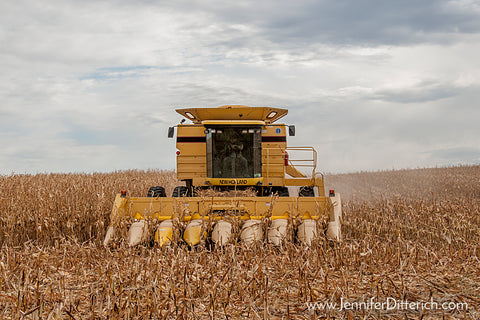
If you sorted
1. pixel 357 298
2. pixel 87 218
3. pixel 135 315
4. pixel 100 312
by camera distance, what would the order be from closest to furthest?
pixel 100 312 → pixel 135 315 → pixel 357 298 → pixel 87 218

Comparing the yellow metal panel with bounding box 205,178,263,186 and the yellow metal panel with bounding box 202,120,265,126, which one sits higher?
the yellow metal panel with bounding box 202,120,265,126

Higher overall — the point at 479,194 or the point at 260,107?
the point at 260,107

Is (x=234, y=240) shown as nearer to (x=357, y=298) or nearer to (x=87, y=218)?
(x=357, y=298)

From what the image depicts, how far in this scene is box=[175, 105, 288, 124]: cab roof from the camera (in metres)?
10.8

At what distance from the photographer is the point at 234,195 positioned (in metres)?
9.22

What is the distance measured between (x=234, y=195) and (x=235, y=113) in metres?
2.48

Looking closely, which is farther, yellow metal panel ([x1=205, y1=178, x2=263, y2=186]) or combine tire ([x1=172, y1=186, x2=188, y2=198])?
combine tire ([x1=172, y1=186, x2=188, y2=198])

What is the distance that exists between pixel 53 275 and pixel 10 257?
1.14 meters

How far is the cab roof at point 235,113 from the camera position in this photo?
1077 centimetres

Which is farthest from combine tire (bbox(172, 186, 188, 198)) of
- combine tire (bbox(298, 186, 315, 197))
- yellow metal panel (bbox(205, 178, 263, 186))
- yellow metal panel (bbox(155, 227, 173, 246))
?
yellow metal panel (bbox(155, 227, 173, 246))

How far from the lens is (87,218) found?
10.1m

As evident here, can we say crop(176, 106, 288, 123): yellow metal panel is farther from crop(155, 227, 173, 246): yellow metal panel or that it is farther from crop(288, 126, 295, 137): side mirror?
crop(155, 227, 173, 246): yellow metal panel

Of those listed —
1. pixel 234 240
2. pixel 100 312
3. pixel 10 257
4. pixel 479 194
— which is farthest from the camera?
pixel 479 194

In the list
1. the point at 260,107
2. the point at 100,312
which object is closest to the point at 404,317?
the point at 100,312
